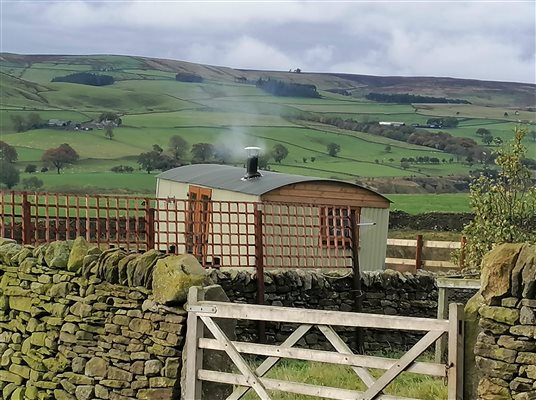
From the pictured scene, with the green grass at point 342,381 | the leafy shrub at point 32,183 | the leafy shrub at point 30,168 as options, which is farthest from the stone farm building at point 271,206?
the leafy shrub at point 30,168

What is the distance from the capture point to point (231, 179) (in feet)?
62.0

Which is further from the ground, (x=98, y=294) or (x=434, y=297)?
(x=98, y=294)

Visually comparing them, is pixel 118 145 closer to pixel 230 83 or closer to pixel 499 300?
pixel 230 83

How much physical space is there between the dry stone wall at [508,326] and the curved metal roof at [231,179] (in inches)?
418

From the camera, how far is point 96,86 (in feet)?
295

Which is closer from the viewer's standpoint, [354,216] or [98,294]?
[98,294]

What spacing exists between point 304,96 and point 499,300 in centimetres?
8612

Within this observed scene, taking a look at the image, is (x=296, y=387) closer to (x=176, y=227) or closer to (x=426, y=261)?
(x=176, y=227)

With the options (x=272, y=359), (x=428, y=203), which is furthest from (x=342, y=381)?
(x=428, y=203)

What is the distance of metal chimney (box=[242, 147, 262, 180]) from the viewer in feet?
60.7

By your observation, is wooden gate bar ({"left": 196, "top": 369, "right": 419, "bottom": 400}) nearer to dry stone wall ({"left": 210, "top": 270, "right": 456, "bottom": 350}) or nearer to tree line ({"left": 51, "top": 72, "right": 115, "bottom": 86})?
dry stone wall ({"left": 210, "top": 270, "right": 456, "bottom": 350})

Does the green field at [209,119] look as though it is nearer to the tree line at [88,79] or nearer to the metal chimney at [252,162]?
the tree line at [88,79]

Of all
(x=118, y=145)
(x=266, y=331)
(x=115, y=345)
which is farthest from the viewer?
(x=118, y=145)

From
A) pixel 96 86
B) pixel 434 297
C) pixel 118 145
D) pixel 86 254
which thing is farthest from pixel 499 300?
pixel 96 86
